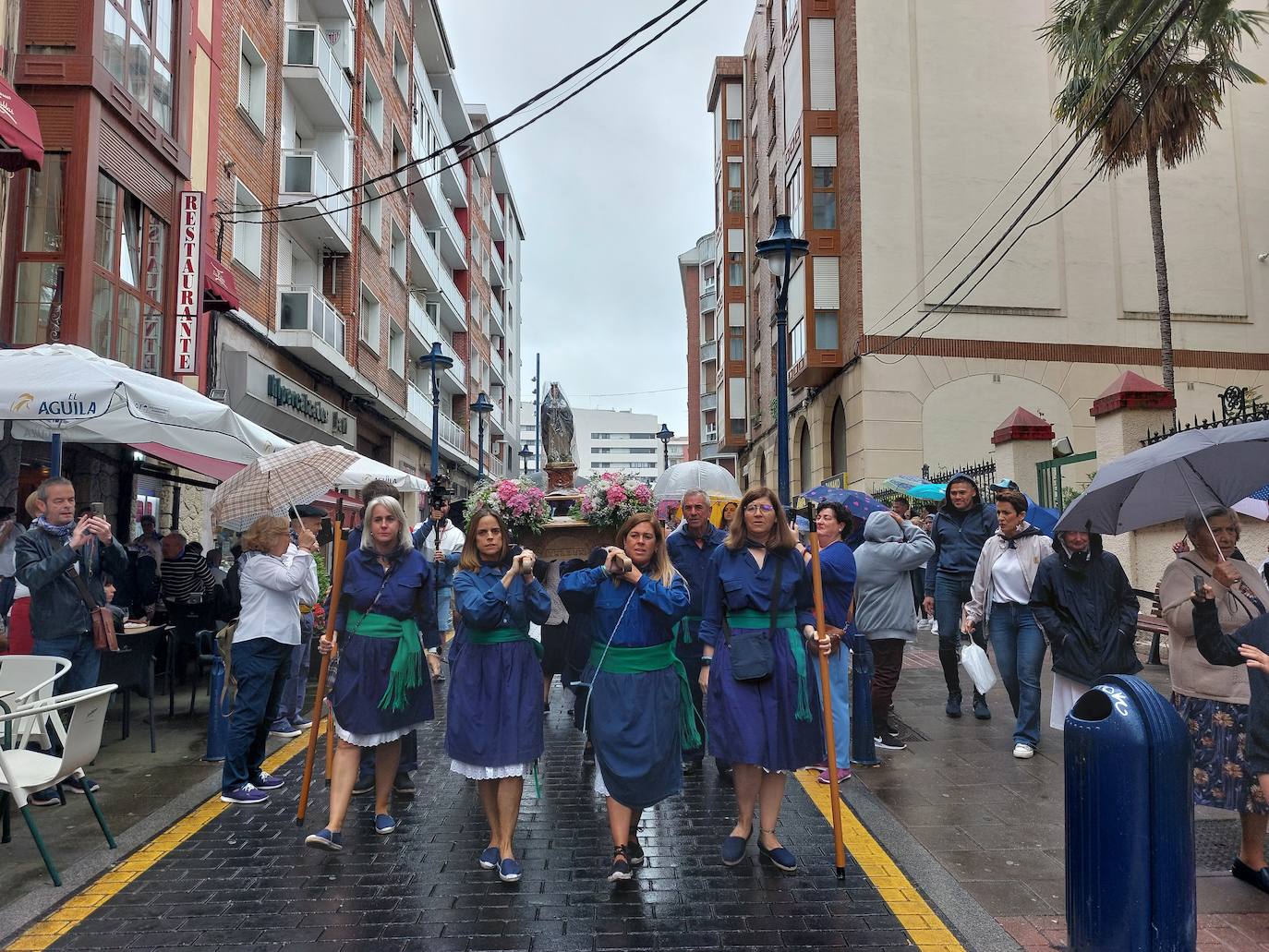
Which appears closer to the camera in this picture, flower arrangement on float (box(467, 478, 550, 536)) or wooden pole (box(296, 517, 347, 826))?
wooden pole (box(296, 517, 347, 826))

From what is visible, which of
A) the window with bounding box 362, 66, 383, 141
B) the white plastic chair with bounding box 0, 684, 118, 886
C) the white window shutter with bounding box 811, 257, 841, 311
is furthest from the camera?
the window with bounding box 362, 66, 383, 141

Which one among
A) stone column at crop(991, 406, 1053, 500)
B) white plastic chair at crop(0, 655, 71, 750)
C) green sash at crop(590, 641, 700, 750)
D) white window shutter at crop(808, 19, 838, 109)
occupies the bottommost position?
white plastic chair at crop(0, 655, 71, 750)

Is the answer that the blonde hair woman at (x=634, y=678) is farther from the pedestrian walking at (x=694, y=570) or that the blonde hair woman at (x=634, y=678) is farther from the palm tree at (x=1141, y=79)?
the palm tree at (x=1141, y=79)

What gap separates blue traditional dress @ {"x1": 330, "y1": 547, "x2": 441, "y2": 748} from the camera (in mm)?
4781

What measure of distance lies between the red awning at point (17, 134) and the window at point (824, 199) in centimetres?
1783

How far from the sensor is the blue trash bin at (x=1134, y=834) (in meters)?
2.98

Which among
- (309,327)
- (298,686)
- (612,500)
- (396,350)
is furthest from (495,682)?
(396,350)

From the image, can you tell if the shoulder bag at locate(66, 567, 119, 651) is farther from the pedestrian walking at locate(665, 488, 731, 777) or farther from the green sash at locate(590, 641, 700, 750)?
the pedestrian walking at locate(665, 488, 731, 777)

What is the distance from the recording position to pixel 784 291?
11.6 meters

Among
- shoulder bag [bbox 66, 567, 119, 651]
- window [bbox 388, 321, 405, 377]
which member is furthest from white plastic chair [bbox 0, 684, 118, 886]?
window [bbox 388, 321, 405, 377]

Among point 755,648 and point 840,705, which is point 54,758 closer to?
point 755,648

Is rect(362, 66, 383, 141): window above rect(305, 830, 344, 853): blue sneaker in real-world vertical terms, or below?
above

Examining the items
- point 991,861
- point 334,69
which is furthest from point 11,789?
point 334,69

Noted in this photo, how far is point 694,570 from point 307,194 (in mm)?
17014
